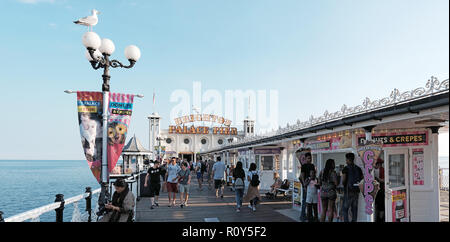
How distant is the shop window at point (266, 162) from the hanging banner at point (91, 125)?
11.0 metres

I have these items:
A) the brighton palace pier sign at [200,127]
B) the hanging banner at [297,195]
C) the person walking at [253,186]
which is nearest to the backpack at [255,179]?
the person walking at [253,186]

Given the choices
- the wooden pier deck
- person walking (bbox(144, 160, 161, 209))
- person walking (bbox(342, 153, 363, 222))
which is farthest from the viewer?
person walking (bbox(144, 160, 161, 209))

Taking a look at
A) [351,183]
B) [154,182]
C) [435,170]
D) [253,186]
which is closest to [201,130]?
[154,182]

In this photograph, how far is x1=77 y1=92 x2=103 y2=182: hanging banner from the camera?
22.2 feet

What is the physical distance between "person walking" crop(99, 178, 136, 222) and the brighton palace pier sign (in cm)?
5431

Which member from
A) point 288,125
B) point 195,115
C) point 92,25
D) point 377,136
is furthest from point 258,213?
point 195,115

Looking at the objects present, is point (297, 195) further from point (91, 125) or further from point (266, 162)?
point (266, 162)

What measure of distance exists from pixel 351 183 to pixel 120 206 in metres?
4.80

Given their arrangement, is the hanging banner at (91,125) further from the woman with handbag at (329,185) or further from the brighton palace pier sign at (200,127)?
the brighton palace pier sign at (200,127)

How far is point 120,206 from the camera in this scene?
4.90m

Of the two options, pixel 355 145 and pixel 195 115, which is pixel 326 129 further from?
pixel 195 115

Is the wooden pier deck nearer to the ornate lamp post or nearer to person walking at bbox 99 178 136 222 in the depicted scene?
the ornate lamp post

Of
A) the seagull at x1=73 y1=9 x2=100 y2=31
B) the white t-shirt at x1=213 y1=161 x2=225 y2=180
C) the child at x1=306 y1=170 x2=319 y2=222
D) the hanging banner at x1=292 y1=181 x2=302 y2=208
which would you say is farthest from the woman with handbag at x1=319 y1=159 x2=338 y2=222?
the seagull at x1=73 y1=9 x2=100 y2=31

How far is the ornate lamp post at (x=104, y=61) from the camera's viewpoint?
667cm
